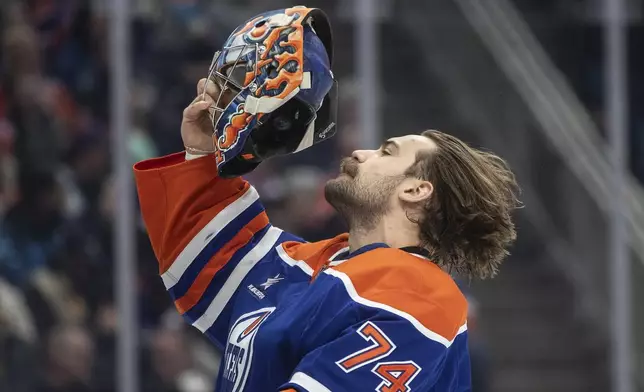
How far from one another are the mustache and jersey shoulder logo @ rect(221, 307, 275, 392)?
28 centimetres

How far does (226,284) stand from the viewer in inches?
96.0

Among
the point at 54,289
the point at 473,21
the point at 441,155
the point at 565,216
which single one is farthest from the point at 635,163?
the point at 441,155

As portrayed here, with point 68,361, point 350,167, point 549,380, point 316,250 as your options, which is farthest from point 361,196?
point 549,380

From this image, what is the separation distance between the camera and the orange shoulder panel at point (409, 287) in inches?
85.1

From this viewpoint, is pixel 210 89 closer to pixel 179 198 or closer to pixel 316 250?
pixel 179 198

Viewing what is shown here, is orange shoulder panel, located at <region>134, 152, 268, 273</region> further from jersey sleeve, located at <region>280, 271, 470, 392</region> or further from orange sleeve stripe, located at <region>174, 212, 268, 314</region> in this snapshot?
jersey sleeve, located at <region>280, 271, 470, 392</region>

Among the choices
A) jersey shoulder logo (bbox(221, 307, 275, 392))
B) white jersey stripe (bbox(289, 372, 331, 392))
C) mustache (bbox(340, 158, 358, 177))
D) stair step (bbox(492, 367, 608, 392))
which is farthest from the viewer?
stair step (bbox(492, 367, 608, 392))

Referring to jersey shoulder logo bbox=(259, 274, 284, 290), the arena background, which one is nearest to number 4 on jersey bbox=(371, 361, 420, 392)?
jersey shoulder logo bbox=(259, 274, 284, 290)

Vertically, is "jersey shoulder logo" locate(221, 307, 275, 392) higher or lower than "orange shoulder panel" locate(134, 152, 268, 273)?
lower

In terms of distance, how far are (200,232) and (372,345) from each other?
47 centimetres

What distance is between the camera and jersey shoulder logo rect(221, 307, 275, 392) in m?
2.25

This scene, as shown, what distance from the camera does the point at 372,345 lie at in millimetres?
2109

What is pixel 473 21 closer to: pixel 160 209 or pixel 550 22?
pixel 550 22

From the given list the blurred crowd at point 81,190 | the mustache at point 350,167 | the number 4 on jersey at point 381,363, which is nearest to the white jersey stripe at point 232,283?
the mustache at point 350,167
